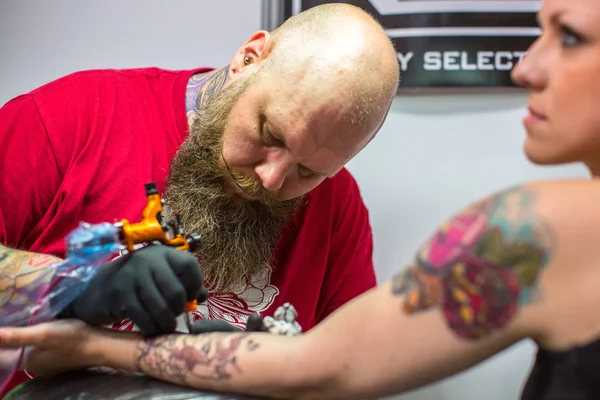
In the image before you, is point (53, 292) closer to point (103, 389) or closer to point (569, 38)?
point (103, 389)

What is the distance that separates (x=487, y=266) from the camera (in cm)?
66

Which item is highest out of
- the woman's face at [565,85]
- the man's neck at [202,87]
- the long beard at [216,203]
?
the woman's face at [565,85]

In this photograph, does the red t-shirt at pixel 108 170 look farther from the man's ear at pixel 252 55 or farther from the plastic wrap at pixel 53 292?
the plastic wrap at pixel 53 292

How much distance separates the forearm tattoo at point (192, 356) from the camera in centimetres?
84

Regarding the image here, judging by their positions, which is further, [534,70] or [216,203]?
[216,203]

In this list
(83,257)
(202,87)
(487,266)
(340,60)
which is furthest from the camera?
(202,87)

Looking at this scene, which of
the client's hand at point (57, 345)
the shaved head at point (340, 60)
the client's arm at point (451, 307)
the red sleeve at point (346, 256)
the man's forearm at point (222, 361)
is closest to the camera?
the client's arm at point (451, 307)

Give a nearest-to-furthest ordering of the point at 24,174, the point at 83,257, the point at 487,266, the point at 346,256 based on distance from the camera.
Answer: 1. the point at 487,266
2. the point at 83,257
3. the point at 24,174
4. the point at 346,256

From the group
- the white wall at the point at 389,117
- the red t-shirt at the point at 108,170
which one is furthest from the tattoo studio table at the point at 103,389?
the white wall at the point at 389,117

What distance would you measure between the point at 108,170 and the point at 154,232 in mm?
527

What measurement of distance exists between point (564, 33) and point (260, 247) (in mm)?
899

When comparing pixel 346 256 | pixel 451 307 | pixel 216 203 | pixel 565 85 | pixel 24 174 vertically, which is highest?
pixel 565 85

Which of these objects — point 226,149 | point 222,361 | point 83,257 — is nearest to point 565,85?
point 222,361

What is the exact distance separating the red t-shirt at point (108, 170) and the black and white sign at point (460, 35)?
458mm
